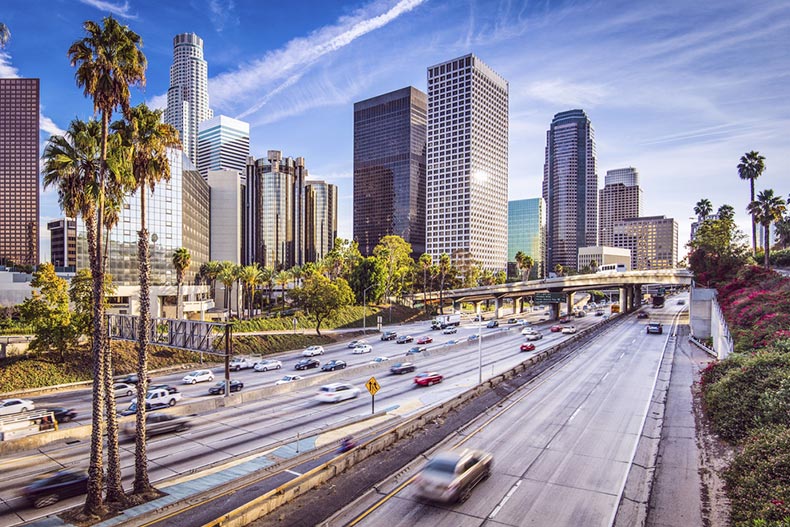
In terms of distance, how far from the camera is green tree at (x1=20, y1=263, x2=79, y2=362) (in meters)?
44.8

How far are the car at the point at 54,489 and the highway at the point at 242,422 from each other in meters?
0.35

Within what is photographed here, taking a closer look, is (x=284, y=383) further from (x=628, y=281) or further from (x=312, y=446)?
(x=628, y=281)

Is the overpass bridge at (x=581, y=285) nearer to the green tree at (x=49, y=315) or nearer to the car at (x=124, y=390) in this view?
the car at (x=124, y=390)

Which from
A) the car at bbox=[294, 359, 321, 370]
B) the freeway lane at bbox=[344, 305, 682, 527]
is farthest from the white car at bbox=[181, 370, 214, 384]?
the freeway lane at bbox=[344, 305, 682, 527]

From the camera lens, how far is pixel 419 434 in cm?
2614

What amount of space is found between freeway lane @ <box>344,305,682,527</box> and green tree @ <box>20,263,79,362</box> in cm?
4155

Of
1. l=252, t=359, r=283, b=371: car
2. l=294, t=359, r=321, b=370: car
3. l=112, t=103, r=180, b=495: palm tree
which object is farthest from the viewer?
l=294, t=359, r=321, b=370: car

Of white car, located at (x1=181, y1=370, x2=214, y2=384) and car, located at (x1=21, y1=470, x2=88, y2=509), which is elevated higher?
car, located at (x1=21, y1=470, x2=88, y2=509)

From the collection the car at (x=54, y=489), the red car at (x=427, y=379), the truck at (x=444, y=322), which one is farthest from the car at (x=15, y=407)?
the truck at (x=444, y=322)

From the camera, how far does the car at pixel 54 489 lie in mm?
19797

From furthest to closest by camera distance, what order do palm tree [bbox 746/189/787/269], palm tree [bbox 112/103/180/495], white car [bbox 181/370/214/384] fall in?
palm tree [bbox 746/189/787/269], white car [bbox 181/370/214/384], palm tree [bbox 112/103/180/495]

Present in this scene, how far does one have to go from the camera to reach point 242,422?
107 ft

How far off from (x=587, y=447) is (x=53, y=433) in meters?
31.4

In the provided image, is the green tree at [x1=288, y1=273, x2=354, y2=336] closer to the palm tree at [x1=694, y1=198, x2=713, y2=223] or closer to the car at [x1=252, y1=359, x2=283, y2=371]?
the car at [x1=252, y1=359, x2=283, y2=371]
